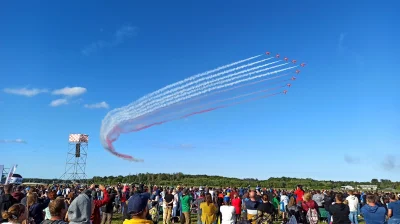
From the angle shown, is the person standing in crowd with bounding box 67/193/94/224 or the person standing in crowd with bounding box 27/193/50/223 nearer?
the person standing in crowd with bounding box 67/193/94/224

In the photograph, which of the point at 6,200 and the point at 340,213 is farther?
the point at 6,200

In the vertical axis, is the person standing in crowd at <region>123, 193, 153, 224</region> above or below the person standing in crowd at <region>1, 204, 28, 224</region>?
above

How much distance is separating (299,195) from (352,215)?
2.30 meters

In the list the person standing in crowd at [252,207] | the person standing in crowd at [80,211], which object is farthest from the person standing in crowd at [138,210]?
the person standing in crowd at [252,207]

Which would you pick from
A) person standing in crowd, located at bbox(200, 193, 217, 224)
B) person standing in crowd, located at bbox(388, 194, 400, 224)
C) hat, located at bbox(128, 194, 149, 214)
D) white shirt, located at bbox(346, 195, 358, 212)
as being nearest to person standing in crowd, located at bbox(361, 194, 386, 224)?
person standing in crowd, located at bbox(388, 194, 400, 224)

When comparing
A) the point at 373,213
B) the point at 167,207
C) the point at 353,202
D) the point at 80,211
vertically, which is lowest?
the point at 167,207

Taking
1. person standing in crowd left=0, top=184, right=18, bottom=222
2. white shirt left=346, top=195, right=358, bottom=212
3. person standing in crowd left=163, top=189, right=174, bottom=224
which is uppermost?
person standing in crowd left=0, top=184, right=18, bottom=222

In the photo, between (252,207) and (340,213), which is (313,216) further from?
(340,213)

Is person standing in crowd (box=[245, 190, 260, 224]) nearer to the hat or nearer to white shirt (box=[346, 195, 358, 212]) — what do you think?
white shirt (box=[346, 195, 358, 212])

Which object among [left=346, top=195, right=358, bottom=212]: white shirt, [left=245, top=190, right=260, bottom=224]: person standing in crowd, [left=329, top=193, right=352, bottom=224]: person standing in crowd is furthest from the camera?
[left=346, top=195, right=358, bottom=212]: white shirt

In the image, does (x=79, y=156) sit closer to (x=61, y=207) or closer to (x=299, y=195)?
(x=299, y=195)

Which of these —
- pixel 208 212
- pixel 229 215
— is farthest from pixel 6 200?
pixel 229 215

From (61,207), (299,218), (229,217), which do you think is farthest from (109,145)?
(61,207)

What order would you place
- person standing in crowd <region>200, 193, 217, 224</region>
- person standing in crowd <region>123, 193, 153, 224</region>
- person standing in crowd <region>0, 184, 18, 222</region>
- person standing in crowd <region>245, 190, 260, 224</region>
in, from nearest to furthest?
person standing in crowd <region>123, 193, 153, 224</region>, person standing in crowd <region>0, 184, 18, 222</region>, person standing in crowd <region>200, 193, 217, 224</region>, person standing in crowd <region>245, 190, 260, 224</region>
